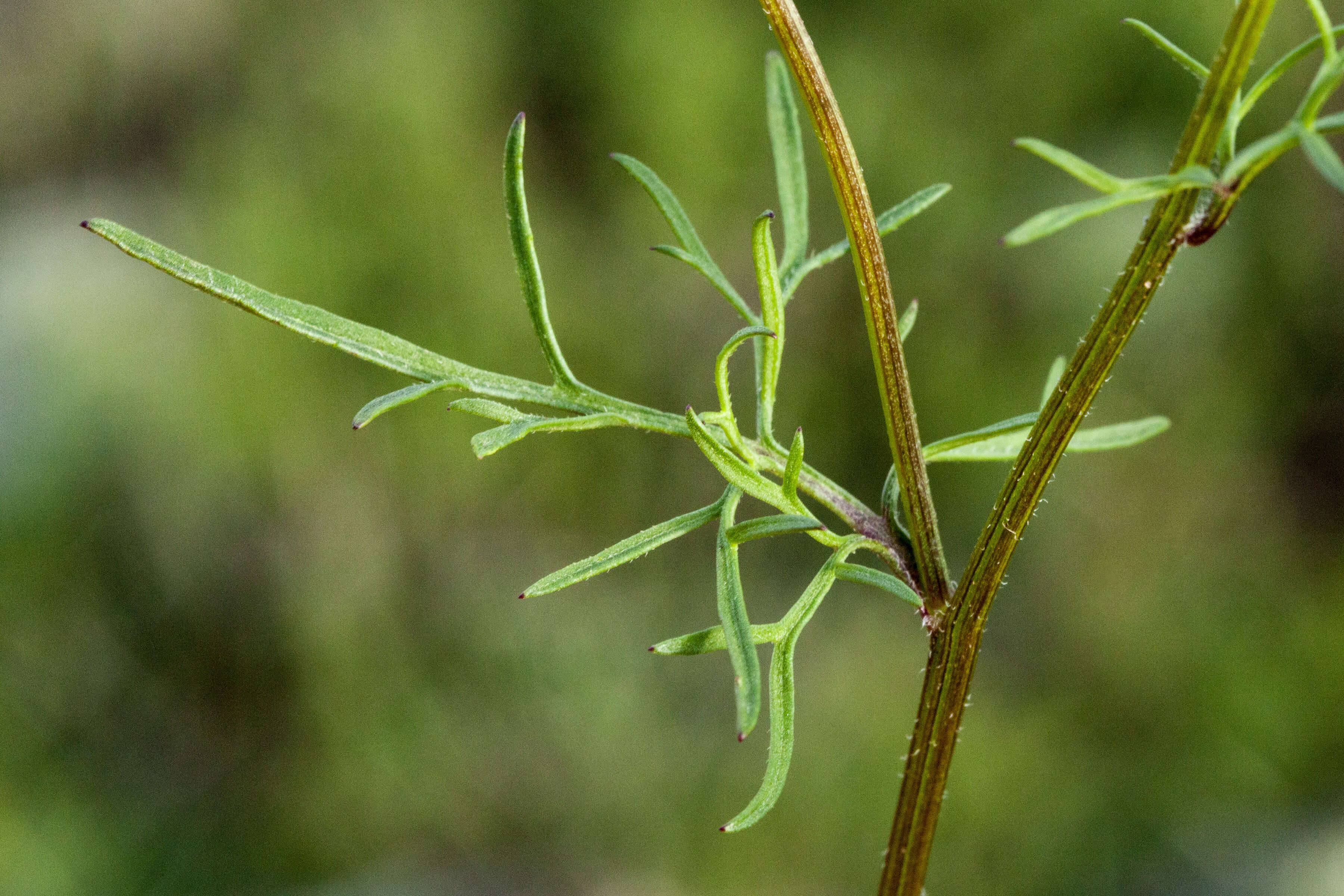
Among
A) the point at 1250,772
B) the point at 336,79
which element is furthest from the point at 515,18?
the point at 1250,772

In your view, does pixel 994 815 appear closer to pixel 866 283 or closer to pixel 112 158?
pixel 866 283

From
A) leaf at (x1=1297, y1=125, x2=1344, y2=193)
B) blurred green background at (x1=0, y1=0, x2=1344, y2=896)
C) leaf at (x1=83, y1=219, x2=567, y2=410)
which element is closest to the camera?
leaf at (x1=1297, y1=125, x2=1344, y2=193)

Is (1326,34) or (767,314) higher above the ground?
(1326,34)

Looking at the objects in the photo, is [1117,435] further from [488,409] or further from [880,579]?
[488,409]

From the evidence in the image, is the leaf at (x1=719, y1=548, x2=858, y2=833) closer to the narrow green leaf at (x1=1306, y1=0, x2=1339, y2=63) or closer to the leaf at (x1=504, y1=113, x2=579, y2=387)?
the leaf at (x1=504, y1=113, x2=579, y2=387)

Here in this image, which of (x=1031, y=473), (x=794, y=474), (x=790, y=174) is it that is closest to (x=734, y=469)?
(x=794, y=474)

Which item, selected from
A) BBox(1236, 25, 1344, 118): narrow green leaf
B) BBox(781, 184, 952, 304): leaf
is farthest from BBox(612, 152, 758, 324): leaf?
BBox(1236, 25, 1344, 118): narrow green leaf
